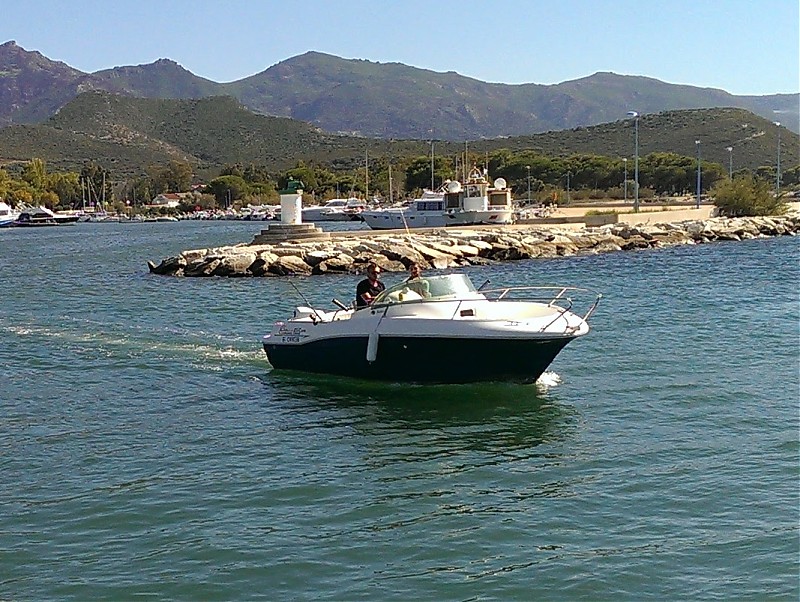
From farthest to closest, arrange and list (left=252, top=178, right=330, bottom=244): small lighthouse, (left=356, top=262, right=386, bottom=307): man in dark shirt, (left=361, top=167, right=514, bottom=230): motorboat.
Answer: (left=361, top=167, right=514, bottom=230): motorboat, (left=252, top=178, right=330, bottom=244): small lighthouse, (left=356, top=262, right=386, bottom=307): man in dark shirt

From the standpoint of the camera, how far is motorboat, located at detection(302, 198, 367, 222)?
4259 inches

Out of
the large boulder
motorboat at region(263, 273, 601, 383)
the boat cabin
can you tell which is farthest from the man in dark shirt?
the large boulder

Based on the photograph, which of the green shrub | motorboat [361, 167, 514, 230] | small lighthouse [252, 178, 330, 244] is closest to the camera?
small lighthouse [252, 178, 330, 244]

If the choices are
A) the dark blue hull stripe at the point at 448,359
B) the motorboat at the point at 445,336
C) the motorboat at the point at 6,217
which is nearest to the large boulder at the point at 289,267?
the motorboat at the point at 445,336

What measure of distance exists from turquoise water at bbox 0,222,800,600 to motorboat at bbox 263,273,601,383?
0.32 meters

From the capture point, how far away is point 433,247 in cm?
4459

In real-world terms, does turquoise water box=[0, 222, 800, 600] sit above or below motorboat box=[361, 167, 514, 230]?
below

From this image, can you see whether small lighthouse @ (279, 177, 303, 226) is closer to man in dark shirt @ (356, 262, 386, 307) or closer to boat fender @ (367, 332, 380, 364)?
man in dark shirt @ (356, 262, 386, 307)

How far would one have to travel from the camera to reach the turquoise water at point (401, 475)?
9.59 meters

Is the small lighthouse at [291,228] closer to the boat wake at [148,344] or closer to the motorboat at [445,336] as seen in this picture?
the boat wake at [148,344]

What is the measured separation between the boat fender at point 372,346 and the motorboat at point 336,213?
3508 inches

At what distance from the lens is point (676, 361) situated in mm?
19266

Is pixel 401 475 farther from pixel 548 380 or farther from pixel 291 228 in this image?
pixel 291 228

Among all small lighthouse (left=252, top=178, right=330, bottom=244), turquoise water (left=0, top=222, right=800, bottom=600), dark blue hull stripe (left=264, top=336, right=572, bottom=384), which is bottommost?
turquoise water (left=0, top=222, right=800, bottom=600)
